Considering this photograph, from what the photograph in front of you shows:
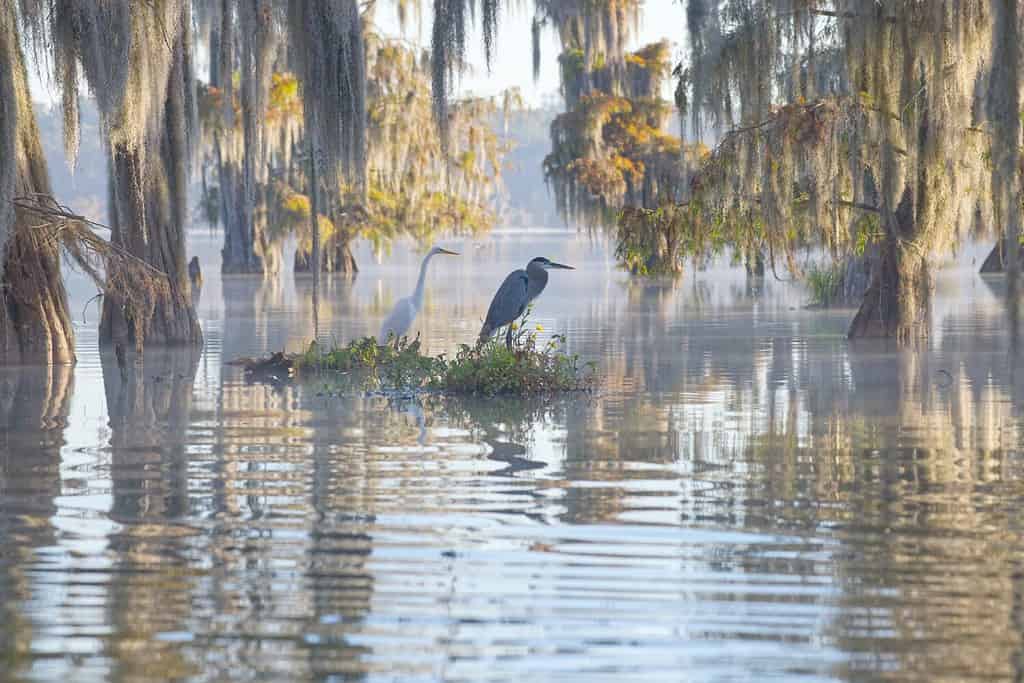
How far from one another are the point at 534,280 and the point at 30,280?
15.3ft

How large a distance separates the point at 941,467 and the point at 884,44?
343 inches

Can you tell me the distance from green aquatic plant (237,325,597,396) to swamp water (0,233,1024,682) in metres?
0.47

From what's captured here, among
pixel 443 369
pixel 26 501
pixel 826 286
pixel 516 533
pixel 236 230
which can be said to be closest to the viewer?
pixel 516 533

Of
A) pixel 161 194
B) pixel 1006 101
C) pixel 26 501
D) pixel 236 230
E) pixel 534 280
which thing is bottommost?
pixel 26 501

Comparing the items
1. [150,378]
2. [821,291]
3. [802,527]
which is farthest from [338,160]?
[821,291]

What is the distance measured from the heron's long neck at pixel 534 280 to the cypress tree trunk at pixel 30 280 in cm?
414

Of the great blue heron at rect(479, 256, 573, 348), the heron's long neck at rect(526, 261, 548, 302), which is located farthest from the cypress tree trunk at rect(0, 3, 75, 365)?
the heron's long neck at rect(526, 261, 548, 302)

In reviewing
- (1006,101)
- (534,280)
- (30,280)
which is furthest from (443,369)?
(1006,101)

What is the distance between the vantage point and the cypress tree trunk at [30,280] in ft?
47.3

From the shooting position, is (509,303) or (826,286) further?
(826,286)

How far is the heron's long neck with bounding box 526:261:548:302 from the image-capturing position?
49.8 ft

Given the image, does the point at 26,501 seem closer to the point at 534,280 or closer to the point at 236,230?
the point at 534,280

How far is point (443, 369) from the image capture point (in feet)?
44.9

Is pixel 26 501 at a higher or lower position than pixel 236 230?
lower
